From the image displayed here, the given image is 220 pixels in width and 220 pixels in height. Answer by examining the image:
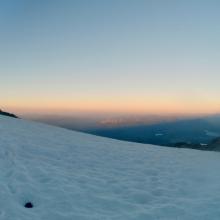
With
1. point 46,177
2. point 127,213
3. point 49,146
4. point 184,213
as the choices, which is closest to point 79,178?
point 46,177

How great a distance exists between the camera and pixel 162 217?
9.74 metres

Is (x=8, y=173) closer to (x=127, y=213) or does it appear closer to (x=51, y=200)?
(x=51, y=200)

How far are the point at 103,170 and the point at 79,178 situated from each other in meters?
2.01

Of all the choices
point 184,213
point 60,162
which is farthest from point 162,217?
point 60,162

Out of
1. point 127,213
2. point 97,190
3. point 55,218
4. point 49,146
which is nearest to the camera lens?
point 55,218

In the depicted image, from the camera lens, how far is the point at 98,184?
40.9ft

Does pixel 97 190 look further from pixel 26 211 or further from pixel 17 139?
pixel 17 139

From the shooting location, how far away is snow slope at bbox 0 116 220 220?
9.81 m

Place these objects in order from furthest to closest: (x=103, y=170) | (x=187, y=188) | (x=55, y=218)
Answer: (x=103, y=170) < (x=187, y=188) < (x=55, y=218)

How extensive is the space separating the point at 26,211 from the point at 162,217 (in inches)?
145

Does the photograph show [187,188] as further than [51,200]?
Yes

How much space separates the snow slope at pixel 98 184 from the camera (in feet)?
32.2

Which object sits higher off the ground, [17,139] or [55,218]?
[17,139]

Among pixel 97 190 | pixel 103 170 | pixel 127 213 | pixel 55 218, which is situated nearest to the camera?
pixel 55 218
